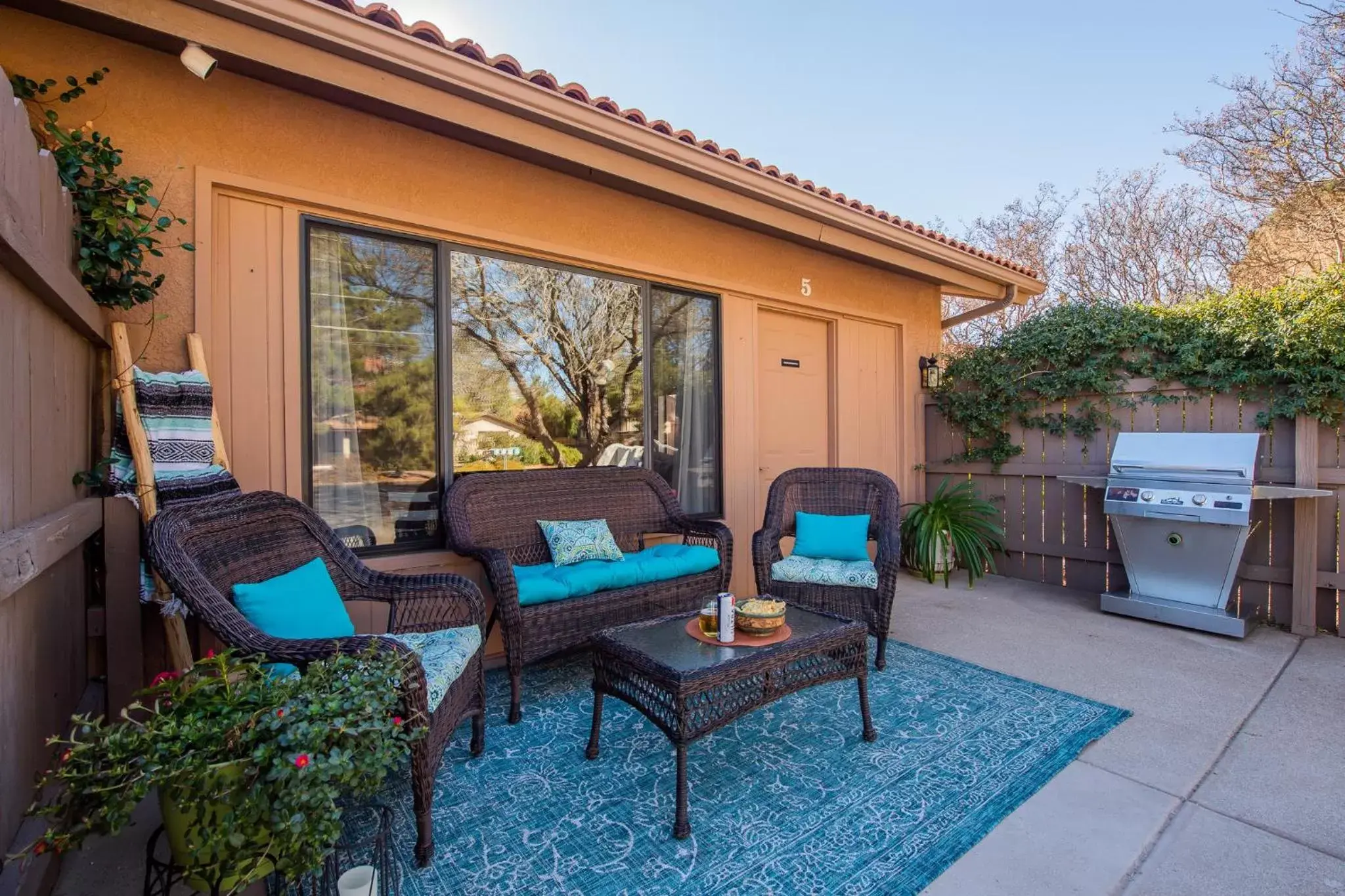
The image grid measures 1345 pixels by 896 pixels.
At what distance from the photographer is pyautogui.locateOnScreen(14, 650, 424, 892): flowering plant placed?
43.8 inches

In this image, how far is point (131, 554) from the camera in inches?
89.5

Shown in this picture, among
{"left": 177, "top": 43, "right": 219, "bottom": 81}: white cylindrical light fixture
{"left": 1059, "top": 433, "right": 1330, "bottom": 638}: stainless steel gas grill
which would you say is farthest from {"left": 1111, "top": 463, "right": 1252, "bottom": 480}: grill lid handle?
{"left": 177, "top": 43, "right": 219, "bottom": 81}: white cylindrical light fixture

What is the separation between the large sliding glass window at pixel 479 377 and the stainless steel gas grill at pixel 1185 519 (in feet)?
8.83

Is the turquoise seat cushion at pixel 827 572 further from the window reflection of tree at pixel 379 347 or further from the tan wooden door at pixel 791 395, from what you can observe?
the window reflection of tree at pixel 379 347

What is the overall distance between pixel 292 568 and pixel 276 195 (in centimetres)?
170

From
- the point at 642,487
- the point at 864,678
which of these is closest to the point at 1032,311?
the point at 642,487

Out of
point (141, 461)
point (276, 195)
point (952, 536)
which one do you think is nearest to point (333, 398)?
point (141, 461)

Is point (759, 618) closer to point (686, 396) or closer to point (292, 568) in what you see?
point (292, 568)

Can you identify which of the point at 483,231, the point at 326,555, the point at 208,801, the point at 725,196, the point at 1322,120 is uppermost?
the point at 1322,120

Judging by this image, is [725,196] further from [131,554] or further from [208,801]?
[208,801]

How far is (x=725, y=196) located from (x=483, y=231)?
57.5 inches

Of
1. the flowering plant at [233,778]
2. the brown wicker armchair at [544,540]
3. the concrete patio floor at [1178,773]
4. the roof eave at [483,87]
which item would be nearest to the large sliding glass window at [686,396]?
the brown wicker armchair at [544,540]

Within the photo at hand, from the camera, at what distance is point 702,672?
1.93 m

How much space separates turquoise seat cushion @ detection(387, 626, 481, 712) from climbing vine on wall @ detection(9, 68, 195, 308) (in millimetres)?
1659
